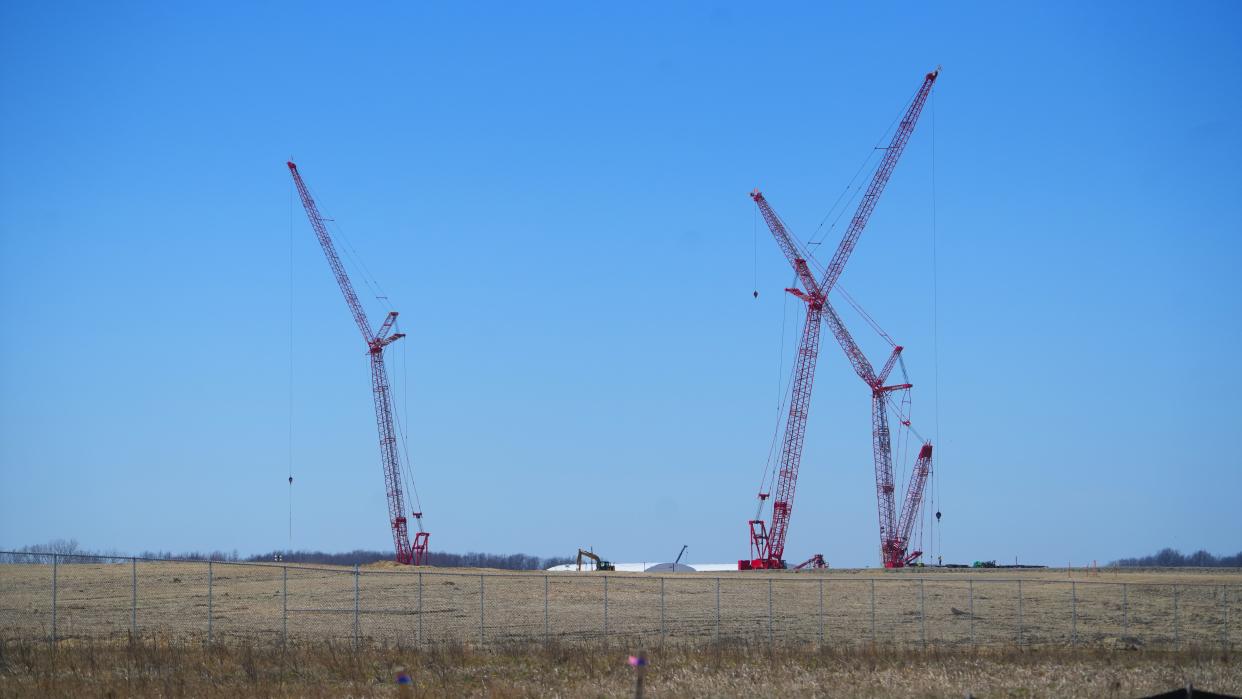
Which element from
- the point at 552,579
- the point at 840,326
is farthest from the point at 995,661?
the point at 840,326

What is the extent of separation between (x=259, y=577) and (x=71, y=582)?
36.8ft

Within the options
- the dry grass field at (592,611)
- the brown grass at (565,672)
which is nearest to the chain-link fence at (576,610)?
the dry grass field at (592,611)

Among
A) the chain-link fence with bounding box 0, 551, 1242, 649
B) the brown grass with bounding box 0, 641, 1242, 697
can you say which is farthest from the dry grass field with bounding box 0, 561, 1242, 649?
the brown grass with bounding box 0, 641, 1242, 697

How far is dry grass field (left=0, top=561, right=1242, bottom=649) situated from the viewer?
158 ft

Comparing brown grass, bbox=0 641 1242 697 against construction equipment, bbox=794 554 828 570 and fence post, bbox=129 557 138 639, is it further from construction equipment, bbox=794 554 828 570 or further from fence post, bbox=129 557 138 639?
construction equipment, bbox=794 554 828 570

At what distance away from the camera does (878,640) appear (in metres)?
49.4

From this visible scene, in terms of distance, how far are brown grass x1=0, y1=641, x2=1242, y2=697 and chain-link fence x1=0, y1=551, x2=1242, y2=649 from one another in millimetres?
4985

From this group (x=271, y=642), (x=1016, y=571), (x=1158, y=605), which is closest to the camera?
(x=271, y=642)

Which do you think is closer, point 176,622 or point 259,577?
point 176,622

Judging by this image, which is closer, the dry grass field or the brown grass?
the brown grass

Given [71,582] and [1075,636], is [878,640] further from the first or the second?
[71,582]

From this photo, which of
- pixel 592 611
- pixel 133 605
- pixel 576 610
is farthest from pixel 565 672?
pixel 576 610

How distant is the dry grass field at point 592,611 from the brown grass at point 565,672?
516 centimetres

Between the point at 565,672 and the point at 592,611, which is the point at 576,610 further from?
the point at 565,672
